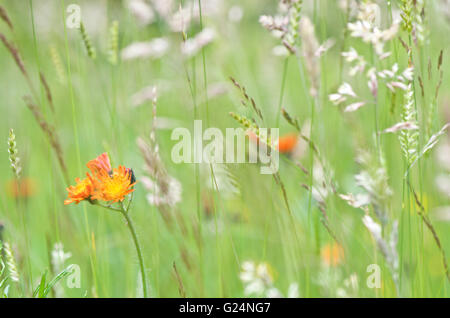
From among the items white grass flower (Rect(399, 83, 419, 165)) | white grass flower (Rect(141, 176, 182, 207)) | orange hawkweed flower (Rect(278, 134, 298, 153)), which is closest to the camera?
white grass flower (Rect(399, 83, 419, 165))

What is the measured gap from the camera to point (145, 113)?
152 cm

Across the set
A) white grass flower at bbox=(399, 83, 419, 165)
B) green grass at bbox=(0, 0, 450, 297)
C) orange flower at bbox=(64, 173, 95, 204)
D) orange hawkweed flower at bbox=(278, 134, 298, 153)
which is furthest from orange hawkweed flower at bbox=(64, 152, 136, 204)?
orange hawkweed flower at bbox=(278, 134, 298, 153)

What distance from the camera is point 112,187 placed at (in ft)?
1.97

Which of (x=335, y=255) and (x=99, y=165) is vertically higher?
(x=99, y=165)

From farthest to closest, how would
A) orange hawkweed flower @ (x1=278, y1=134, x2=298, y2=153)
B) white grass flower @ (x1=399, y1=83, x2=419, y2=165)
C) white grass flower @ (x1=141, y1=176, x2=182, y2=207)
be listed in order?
orange hawkweed flower @ (x1=278, y1=134, x2=298, y2=153)
white grass flower @ (x1=141, y1=176, x2=182, y2=207)
white grass flower @ (x1=399, y1=83, x2=419, y2=165)

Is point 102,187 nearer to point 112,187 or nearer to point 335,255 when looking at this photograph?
point 112,187

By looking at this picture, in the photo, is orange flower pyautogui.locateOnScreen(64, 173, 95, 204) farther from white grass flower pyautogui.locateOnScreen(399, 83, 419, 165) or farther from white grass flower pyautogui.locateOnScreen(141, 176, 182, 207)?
white grass flower pyautogui.locateOnScreen(399, 83, 419, 165)

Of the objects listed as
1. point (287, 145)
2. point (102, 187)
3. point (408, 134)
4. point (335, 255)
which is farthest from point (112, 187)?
point (287, 145)

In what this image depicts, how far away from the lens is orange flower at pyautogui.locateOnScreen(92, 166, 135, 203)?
0.60 metres

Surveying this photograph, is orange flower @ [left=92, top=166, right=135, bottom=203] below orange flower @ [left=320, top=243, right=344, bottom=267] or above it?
above

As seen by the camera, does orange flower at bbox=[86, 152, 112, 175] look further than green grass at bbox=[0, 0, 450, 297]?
No
